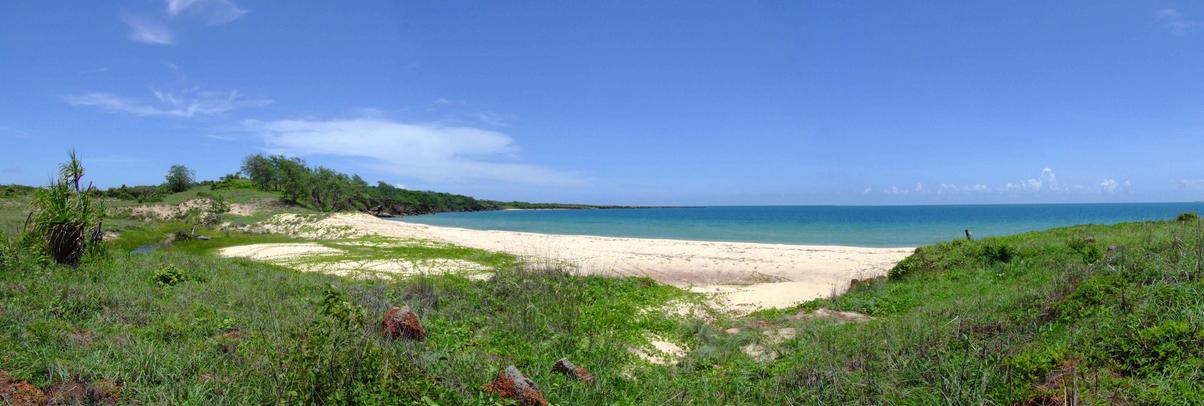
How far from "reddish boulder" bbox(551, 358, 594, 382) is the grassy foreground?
17cm

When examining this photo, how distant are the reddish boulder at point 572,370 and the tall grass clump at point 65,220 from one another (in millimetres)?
11683

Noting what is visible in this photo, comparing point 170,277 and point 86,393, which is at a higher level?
point 170,277

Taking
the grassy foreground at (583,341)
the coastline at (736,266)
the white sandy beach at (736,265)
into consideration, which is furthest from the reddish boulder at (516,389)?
the white sandy beach at (736,265)

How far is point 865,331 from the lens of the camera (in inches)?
319

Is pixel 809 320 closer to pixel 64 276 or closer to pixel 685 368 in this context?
pixel 685 368

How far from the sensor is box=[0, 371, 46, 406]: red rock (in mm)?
4328

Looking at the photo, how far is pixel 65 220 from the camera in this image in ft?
37.3

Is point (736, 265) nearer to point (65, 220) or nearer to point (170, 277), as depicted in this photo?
point (170, 277)

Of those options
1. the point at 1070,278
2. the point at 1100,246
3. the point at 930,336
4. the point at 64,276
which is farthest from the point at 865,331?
the point at 64,276

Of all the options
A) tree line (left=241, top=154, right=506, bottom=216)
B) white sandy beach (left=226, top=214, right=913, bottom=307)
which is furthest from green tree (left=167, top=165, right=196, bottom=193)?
white sandy beach (left=226, top=214, right=913, bottom=307)

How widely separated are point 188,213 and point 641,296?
44.9 m

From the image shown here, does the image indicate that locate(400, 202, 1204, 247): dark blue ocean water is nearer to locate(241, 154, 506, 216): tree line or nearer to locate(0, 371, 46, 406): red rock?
locate(241, 154, 506, 216): tree line

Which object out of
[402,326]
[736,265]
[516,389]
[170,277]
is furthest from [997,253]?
[170,277]

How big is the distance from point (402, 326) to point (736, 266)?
16.7m
